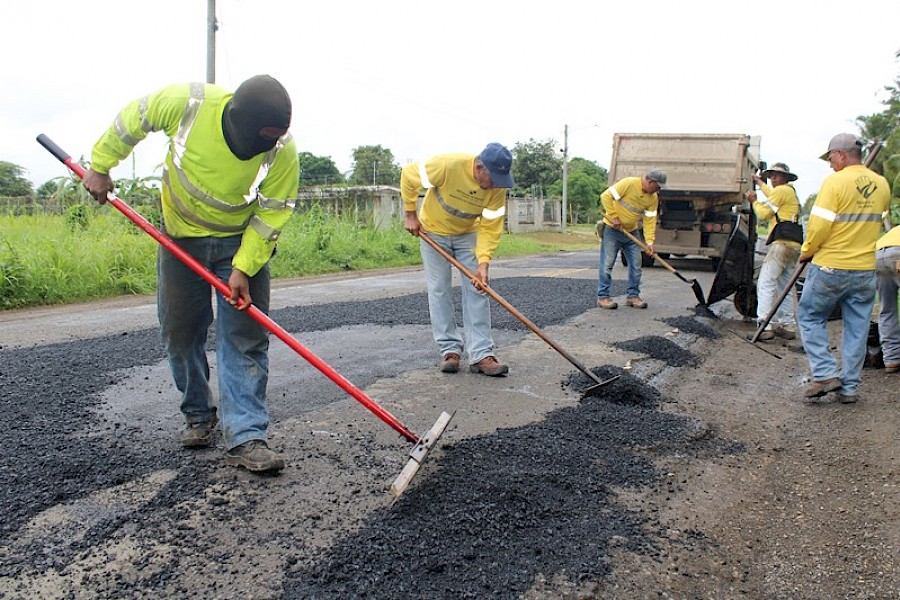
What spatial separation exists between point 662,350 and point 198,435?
401cm

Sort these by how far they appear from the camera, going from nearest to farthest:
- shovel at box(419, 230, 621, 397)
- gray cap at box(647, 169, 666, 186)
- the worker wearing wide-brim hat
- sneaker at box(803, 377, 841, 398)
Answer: shovel at box(419, 230, 621, 397)
sneaker at box(803, 377, 841, 398)
the worker wearing wide-brim hat
gray cap at box(647, 169, 666, 186)

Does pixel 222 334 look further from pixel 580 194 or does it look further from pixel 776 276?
pixel 580 194

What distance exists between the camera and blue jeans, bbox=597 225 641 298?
8.34 m

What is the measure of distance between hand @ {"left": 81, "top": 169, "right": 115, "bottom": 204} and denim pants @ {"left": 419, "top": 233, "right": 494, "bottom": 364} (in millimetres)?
2353

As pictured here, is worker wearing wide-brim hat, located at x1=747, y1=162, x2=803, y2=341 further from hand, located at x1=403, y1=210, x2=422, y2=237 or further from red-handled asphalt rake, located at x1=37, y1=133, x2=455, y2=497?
red-handled asphalt rake, located at x1=37, y1=133, x2=455, y2=497

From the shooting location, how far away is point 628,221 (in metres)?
8.37

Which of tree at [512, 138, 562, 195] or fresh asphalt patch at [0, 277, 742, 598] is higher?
tree at [512, 138, 562, 195]

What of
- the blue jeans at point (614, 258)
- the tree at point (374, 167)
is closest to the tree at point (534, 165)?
the tree at point (374, 167)

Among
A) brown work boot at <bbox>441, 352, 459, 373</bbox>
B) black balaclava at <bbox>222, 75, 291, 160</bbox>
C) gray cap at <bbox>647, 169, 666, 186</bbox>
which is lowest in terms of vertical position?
brown work boot at <bbox>441, 352, 459, 373</bbox>

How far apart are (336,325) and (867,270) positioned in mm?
4332

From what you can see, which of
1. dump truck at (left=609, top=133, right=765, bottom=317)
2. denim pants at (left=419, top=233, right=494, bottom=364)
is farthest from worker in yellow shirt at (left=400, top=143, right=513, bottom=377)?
dump truck at (left=609, top=133, right=765, bottom=317)

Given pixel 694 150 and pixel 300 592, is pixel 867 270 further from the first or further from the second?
pixel 694 150

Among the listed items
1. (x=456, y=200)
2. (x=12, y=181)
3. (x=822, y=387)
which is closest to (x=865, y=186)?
(x=822, y=387)

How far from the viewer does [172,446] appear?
129 inches
